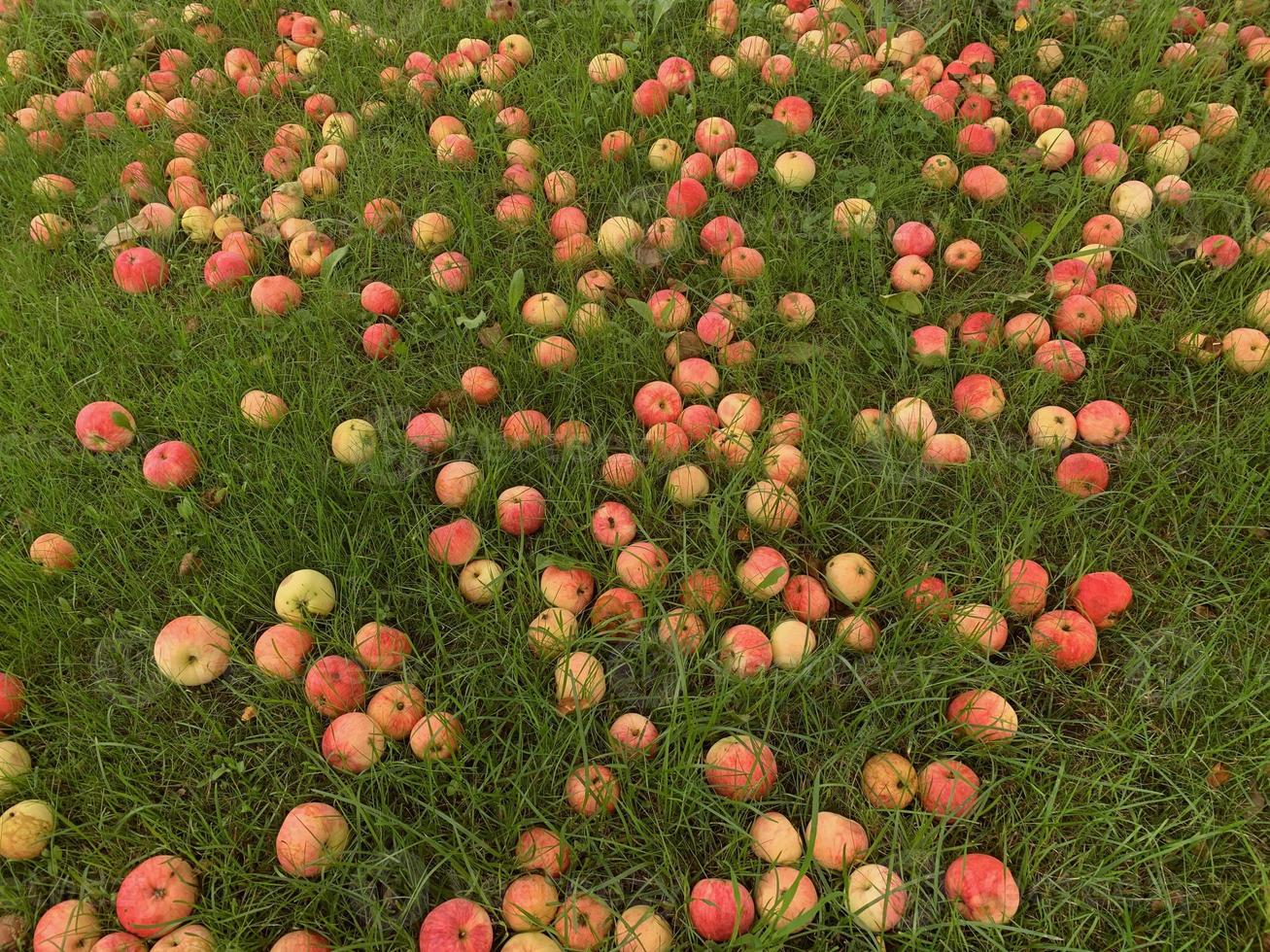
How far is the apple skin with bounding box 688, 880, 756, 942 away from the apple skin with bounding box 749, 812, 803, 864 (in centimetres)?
10

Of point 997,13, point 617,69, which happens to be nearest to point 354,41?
point 617,69

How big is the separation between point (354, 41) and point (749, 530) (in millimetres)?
2851

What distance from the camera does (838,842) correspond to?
191cm

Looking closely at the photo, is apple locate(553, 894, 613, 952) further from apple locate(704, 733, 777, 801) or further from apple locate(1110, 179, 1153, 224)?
apple locate(1110, 179, 1153, 224)

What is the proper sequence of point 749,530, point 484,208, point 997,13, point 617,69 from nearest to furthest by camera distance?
point 749,530 < point 484,208 < point 617,69 < point 997,13

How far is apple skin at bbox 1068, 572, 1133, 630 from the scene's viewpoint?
7.38 ft

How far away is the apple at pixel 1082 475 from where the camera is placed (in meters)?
2.46

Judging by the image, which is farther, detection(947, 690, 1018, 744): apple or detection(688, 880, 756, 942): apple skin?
detection(947, 690, 1018, 744): apple

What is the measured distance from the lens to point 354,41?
3797 mm

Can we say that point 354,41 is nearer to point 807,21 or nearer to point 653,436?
point 807,21

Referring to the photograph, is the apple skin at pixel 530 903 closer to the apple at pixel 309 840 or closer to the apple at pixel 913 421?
the apple at pixel 309 840

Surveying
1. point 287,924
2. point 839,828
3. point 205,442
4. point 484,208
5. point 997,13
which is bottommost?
point 287,924

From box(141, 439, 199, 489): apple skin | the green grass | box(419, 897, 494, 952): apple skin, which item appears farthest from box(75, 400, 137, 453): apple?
box(419, 897, 494, 952): apple skin

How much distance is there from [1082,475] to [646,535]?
1219 millimetres
